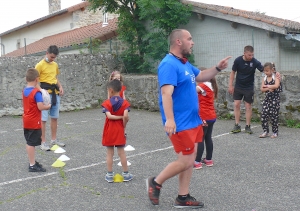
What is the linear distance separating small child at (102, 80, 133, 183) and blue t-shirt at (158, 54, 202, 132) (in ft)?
4.03

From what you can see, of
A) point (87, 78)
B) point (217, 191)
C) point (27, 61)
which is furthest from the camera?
point (87, 78)

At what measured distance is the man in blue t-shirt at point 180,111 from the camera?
4.04m

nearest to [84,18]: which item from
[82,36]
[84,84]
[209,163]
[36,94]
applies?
[82,36]

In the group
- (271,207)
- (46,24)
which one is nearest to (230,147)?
(271,207)

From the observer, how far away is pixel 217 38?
1319 centimetres

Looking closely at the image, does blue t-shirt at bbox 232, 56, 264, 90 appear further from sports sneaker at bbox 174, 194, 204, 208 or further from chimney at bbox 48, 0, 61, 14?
chimney at bbox 48, 0, 61, 14

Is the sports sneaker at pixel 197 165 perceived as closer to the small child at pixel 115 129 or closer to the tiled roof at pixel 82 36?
the small child at pixel 115 129

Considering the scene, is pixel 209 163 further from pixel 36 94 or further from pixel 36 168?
pixel 36 94

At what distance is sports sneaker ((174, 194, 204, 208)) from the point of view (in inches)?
168

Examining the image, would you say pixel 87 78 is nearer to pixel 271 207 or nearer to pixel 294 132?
pixel 294 132

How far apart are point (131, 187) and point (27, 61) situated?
9012 mm

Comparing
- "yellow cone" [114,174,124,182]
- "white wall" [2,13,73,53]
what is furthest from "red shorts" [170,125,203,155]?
"white wall" [2,13,73,53]

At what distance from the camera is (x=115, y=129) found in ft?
17.3

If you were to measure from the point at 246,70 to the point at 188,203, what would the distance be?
184 inches
